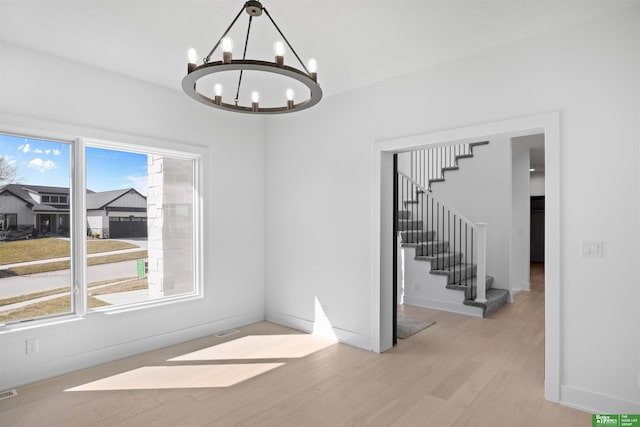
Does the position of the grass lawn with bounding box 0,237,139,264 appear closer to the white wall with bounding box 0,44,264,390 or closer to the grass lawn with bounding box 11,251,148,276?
the grass lawn with bounding box 11,251,148,276

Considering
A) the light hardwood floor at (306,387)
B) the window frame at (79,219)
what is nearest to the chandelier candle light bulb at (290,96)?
the window frame at (79,219)

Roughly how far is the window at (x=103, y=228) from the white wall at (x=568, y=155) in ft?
5.85

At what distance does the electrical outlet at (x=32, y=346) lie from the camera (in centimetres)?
306

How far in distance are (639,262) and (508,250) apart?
3.94 meters

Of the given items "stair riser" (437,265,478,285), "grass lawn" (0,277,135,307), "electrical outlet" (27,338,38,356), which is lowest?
"electrical outlet" (27,338,38,356)

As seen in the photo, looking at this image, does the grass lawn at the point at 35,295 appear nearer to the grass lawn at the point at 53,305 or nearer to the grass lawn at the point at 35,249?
the grass lawn at the point at 53,305

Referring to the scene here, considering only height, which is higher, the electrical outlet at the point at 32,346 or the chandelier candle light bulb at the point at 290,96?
the chandelier candle light bulb at the point at 290,96

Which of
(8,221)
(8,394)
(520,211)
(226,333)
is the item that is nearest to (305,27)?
(8,221)

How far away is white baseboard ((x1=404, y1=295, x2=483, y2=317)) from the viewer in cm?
519

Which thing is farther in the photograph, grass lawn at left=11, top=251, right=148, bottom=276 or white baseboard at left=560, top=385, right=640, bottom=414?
grass lawn at left=11, top=251, right=148, bottom=276

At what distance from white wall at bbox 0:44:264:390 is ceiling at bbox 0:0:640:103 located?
296 mm

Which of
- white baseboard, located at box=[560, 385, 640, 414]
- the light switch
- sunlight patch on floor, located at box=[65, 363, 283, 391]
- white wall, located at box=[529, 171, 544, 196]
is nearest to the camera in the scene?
white baseboard, located at box=[560, 385, 640, 414]

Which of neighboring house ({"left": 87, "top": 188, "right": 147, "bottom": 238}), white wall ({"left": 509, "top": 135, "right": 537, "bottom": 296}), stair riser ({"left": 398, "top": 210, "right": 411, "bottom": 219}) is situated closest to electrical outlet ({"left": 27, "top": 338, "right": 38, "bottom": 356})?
neighboring house ({"left": 87, "top": 188, "right": 147, "bottom": 238})

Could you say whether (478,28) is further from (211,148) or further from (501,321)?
(501,321)
